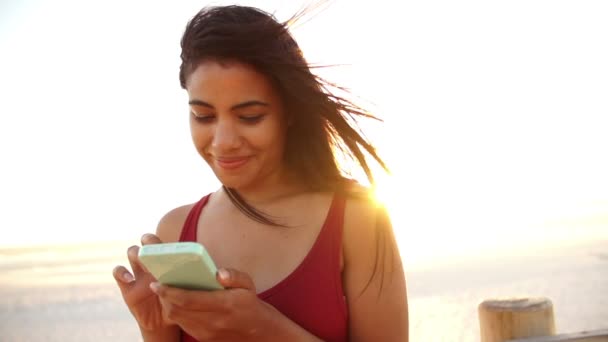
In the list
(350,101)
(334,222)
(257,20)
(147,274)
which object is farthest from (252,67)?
(147,274)

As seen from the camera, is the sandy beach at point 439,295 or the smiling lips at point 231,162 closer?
the smiling lips at point 231,162

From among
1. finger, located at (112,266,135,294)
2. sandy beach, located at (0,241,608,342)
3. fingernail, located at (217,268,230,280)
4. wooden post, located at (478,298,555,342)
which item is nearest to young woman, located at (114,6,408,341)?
finger, located at (112,266,135,294)

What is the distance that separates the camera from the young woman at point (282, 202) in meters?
2.08

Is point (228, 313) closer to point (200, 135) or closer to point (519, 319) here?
point (200, 135)

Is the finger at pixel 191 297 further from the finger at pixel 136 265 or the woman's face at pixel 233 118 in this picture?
the woman's face at pixel 233 118

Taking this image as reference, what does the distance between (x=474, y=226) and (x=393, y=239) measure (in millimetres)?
17011

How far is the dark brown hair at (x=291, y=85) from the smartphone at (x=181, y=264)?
66 cm

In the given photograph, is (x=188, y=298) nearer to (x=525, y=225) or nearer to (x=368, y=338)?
(x=368, y=338)

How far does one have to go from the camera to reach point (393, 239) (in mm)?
2209

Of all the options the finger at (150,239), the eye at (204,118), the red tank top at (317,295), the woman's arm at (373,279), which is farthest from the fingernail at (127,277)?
the woman's arm at (373,279)

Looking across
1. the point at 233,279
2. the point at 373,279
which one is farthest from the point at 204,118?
the point at 373,279

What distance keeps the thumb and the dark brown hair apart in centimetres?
56

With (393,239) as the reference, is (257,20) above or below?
above

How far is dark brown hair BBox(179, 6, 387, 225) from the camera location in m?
2.12
